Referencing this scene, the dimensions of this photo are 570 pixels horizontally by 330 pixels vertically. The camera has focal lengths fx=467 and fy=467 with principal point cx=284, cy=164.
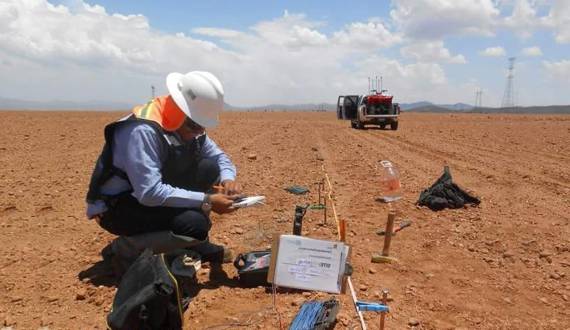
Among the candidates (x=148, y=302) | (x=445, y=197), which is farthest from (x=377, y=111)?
(x=148, y=302)

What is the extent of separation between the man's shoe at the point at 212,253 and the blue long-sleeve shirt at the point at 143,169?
71 centimetres

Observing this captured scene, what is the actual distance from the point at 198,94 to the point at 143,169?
0.61 meters

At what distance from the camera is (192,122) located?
3.15 metres

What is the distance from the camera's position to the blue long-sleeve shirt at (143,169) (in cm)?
287

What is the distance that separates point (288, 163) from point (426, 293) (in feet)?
19.3

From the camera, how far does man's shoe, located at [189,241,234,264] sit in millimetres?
3695

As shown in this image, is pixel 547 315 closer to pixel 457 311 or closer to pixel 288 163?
pixel 457 311

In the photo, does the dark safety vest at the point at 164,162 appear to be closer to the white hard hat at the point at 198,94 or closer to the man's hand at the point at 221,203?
the white hard hat at the point at 198,94

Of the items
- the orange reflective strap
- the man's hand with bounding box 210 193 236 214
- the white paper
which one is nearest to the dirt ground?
the white paper

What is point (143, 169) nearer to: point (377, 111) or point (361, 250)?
point (361, 250)

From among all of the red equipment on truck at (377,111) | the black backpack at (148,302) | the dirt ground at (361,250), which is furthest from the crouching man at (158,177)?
the red equipment on truck at (377,111)

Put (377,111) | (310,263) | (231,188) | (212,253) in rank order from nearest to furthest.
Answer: (310,263) → (231,188) → (212,253) → (377,111)

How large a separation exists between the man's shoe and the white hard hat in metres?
1.09

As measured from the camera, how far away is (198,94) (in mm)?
3064
